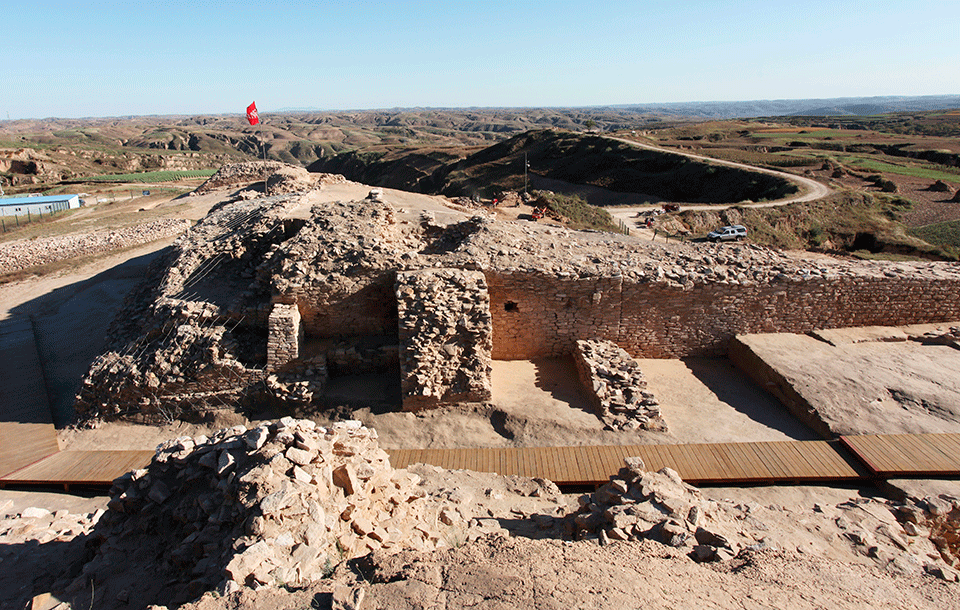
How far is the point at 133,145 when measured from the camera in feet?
283

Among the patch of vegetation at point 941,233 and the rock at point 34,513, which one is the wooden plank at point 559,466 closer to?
the rock at point 34,513

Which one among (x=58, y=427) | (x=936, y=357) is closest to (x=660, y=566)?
(x=936, y=357)

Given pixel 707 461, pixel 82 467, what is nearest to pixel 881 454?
pixel 707 461

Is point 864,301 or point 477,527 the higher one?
point 864,301

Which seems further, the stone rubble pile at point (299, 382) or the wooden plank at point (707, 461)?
the stone rubble pile at point (299, 382)

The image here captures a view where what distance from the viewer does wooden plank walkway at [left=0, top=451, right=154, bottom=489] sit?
798cm

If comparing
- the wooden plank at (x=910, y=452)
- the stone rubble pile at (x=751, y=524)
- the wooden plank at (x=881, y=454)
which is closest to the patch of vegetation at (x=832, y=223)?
the wooden plank at (x=910, y=452)

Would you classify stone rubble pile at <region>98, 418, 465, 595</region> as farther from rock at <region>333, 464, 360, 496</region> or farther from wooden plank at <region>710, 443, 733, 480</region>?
wooden plank at <region>710, 443, 733, 480</region>

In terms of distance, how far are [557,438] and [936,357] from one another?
8269mm

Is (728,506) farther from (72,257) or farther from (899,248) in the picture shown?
(72,257)

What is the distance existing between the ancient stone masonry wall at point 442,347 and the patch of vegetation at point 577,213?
13262 millimetres

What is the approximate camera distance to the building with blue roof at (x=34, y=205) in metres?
30.5

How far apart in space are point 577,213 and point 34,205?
1290 inches

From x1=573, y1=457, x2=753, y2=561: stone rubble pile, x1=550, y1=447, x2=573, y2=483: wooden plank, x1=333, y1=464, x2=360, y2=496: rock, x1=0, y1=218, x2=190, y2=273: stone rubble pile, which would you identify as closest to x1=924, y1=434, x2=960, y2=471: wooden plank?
x1=573, y1=457, x2=753, y2=561: stone rubble pile
